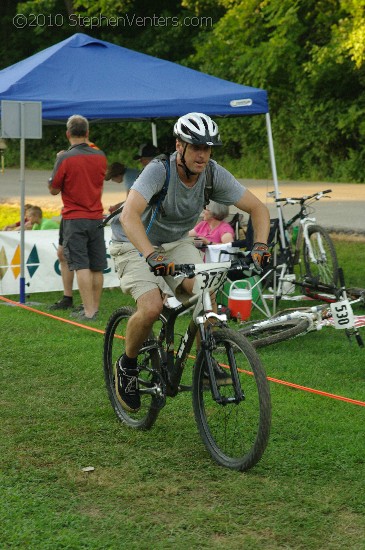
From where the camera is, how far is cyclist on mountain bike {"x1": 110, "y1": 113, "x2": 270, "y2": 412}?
17.0ft

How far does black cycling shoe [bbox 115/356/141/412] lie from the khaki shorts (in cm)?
49

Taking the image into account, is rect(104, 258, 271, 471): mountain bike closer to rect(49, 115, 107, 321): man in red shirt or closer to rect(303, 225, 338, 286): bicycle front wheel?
rect(49, 115, 107, 321): man in red shirt

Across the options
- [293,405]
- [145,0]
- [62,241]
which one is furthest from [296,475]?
[145,0]

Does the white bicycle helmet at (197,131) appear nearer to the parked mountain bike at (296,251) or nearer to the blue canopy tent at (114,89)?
the parked mountain bike at (296,251)

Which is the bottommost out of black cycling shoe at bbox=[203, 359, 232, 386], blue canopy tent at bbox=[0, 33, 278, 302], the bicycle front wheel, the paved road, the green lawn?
the green lawn

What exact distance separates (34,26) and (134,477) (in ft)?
123

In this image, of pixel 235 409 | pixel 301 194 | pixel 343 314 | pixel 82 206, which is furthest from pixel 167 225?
pixel 301 194

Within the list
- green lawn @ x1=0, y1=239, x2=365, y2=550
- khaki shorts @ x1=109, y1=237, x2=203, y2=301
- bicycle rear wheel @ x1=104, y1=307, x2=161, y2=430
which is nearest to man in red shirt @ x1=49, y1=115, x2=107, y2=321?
green lawn @ x1=0, y1=239, x2=365, y2=550

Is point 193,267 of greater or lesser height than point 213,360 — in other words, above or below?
above

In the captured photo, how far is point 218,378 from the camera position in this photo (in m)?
5.12

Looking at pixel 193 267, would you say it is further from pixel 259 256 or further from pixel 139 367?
pixel 139 367

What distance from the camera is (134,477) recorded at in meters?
5.04

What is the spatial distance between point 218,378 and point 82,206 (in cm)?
521

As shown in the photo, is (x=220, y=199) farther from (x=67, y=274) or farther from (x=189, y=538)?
(x=67, y=274)
